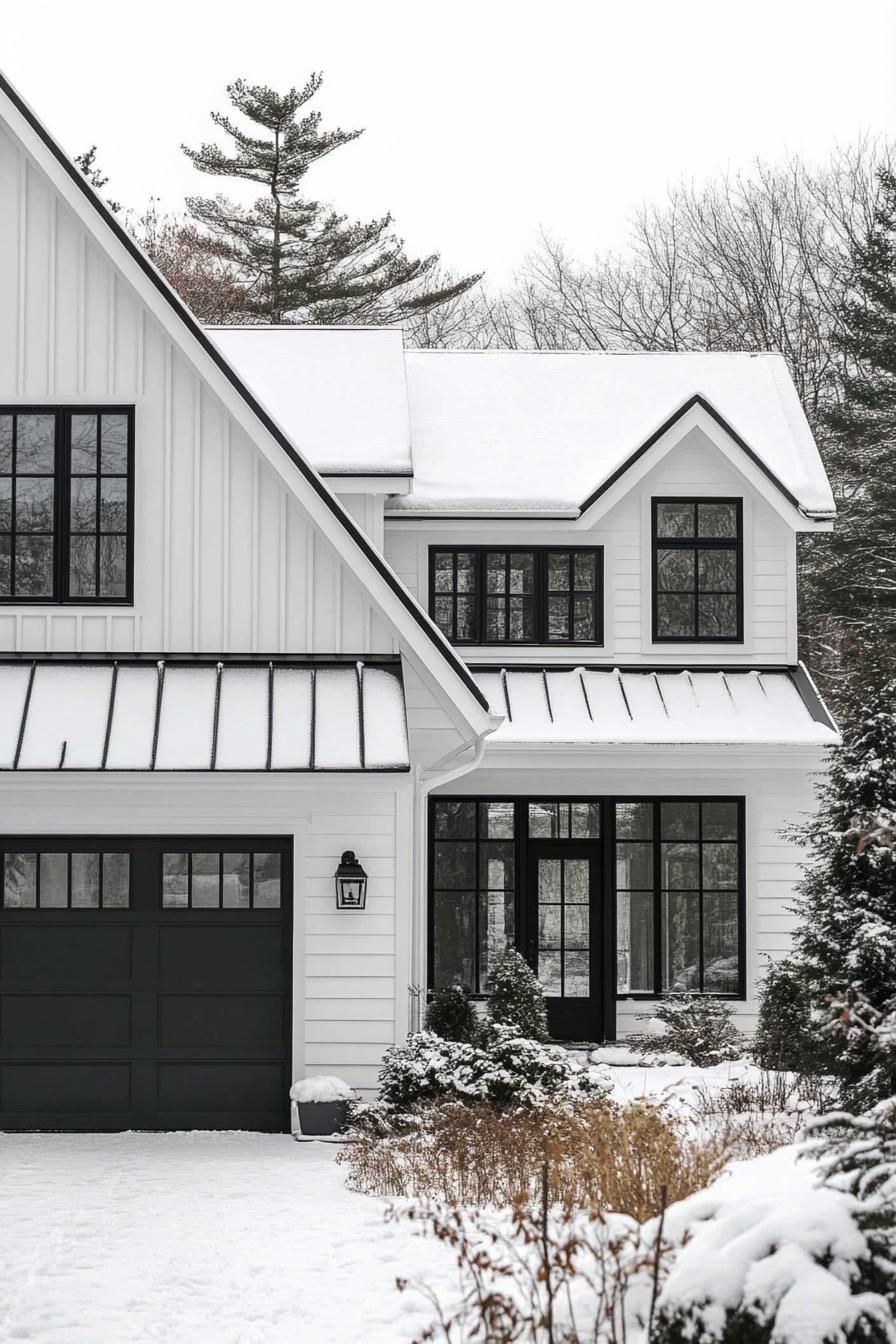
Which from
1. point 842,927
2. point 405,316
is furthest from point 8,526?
point 405,316

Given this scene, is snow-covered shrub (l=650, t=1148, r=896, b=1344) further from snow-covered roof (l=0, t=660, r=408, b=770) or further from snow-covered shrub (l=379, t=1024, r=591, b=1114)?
snow-covered roof (l=0, t=660, r=408, b=770)

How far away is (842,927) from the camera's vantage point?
36.5 feet

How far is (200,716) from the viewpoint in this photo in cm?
1199

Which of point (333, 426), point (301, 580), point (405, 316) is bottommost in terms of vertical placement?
point (301, 580)

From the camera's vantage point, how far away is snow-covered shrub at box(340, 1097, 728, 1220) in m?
7.65

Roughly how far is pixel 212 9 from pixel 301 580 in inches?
1246

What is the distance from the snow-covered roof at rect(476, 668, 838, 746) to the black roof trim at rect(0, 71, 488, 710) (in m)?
3.67

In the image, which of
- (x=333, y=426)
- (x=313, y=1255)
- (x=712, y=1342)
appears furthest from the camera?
(x=333, y=426)

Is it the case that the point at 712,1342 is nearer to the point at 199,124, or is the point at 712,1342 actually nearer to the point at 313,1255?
the point at 313,1255

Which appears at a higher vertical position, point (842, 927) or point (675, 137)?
point (675, 137)

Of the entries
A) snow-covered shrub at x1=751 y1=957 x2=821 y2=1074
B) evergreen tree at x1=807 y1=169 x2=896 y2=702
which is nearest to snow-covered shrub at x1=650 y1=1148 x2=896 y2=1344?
snow-covered shrub at x1=751 y1=957 x2=821 y2=1074

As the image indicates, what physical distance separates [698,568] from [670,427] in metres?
1.64

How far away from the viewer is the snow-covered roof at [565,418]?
56.1 feet

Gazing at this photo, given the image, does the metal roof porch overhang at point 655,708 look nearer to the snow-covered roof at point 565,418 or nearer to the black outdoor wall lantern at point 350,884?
the snow-covered roof at point 565,418
